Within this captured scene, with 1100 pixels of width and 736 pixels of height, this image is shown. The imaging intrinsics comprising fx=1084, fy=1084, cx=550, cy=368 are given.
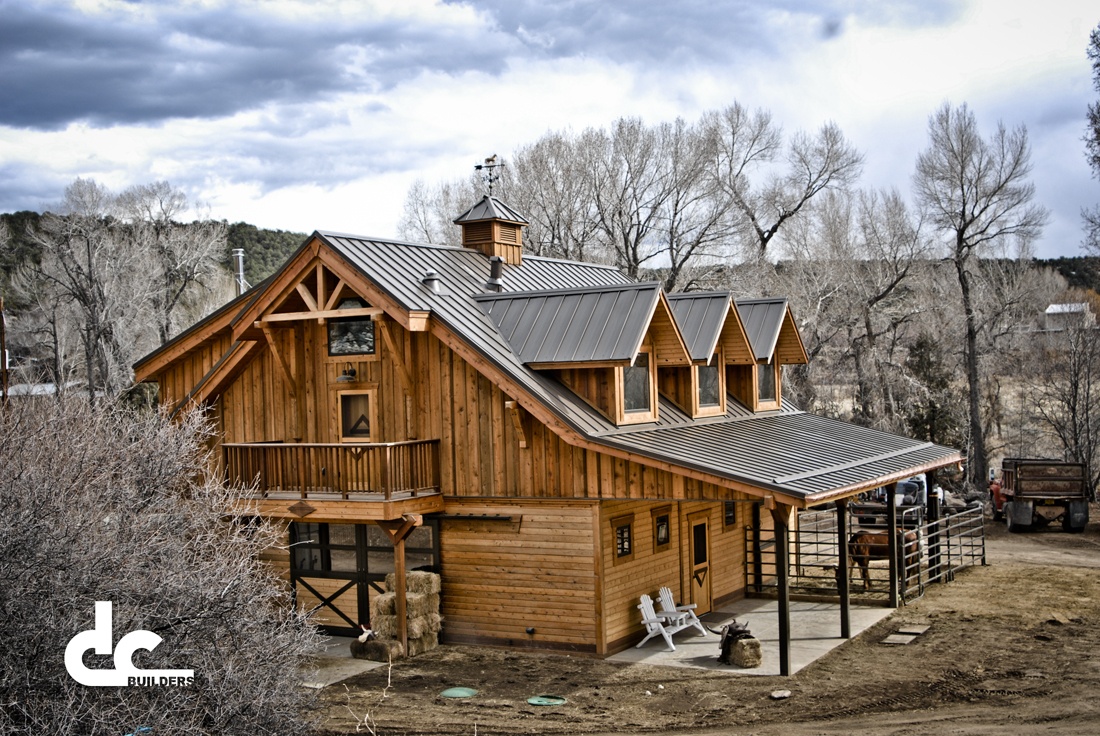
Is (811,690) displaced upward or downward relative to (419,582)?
downward

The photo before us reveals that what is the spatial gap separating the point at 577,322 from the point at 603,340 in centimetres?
81

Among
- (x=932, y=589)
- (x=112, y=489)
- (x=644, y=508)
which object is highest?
(x=112, y=489)

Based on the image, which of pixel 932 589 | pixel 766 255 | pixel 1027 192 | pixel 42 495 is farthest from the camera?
pixel 766 255

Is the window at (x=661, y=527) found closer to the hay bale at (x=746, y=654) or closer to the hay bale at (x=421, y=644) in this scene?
the hay bale at (x=746, y=654)

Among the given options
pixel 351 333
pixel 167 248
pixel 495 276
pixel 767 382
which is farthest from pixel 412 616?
pixel 167 248

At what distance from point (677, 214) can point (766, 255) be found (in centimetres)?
411

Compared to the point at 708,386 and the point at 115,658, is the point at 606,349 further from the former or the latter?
the point at 115,658

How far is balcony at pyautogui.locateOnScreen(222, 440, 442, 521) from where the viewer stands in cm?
1678

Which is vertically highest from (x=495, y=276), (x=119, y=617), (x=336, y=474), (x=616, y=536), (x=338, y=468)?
(x=495, y=276)

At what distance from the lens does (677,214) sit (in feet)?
146

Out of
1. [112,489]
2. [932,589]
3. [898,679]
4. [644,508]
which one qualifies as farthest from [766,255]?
[112,489]

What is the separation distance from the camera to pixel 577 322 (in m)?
Result: 17.8

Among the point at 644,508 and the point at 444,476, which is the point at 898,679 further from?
the point at 444,476

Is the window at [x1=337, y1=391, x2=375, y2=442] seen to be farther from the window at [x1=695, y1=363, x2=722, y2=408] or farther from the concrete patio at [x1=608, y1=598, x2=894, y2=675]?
the window at [x1=695, y1=363, x2=722, y2=408]
